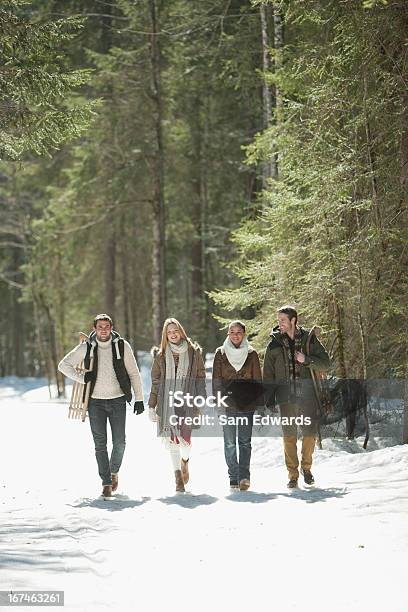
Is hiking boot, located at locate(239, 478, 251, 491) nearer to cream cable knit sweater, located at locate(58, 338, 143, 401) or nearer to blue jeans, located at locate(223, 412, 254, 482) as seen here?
blue jeans, located at locate(223, 412, 254, 482)

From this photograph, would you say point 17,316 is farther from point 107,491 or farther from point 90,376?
point 107,491

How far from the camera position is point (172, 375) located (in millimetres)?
11258

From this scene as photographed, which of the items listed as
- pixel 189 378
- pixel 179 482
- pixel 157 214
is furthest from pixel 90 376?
pixel 157 214

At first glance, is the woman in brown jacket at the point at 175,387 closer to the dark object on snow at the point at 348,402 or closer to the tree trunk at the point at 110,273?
the dark object on snow at the point at 348,402

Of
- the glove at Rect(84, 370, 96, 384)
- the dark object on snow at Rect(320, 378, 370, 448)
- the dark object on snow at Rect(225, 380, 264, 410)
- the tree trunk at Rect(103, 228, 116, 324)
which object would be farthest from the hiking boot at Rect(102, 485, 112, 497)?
the tree trunk at Rect(103, 228, 116, 324)

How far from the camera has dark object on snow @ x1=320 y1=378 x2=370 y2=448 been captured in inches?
516

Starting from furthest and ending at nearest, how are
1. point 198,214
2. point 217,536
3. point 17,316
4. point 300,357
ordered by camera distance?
point 17,316 < point 198,214 < point 300,357 < point 217,536

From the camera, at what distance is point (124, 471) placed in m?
13.9

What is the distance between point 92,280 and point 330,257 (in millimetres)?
22995

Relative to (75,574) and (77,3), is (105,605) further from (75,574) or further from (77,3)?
(77,3)


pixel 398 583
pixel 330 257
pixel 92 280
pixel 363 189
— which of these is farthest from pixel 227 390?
pixel 92 280

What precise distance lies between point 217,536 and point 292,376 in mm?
3126

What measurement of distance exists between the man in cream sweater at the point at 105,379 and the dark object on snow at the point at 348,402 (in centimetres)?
336

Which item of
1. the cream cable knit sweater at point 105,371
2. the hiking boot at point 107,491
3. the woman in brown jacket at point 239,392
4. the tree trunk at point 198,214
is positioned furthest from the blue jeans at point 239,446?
the tree trunk at point 198,214
